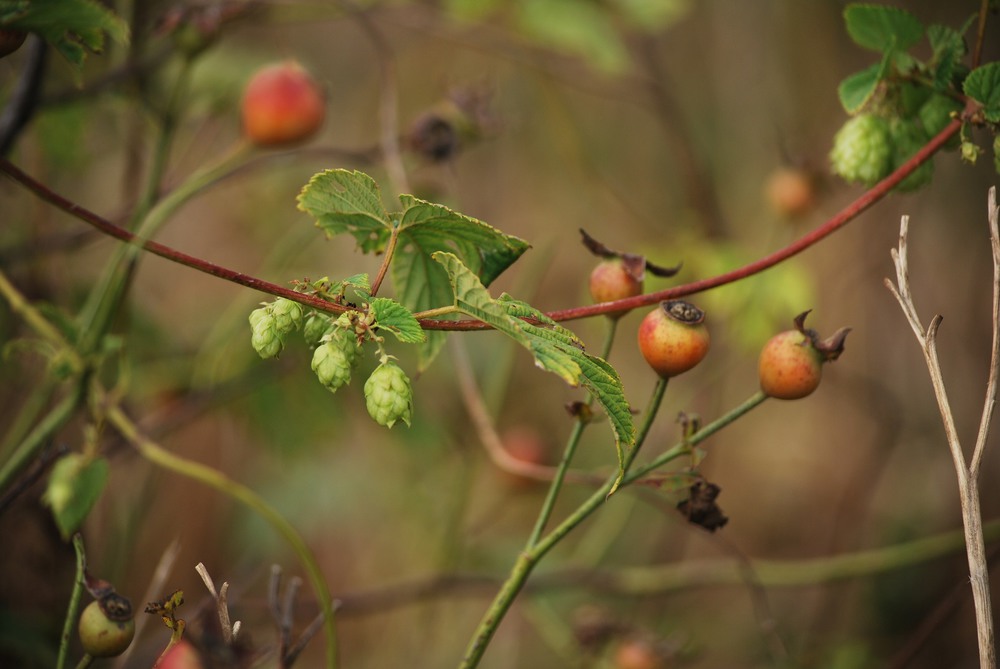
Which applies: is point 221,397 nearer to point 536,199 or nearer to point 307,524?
point 307,524

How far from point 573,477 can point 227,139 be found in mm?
2235

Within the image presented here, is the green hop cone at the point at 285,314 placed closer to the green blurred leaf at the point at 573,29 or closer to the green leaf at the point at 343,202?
the green leaf at the point at 343,202

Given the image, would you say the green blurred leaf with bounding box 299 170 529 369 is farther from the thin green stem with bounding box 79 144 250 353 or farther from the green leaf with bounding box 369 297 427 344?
the thin green stem with bounding box 79 144 250 353

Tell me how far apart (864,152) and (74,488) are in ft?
2.92

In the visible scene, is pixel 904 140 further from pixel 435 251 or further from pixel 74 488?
pixel 74 488

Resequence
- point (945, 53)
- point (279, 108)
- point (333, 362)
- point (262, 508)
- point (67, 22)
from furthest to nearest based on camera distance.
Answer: point (279, 108)
point (262, 508)
point (945, 53)
point (67, 22)
point (333, 362)

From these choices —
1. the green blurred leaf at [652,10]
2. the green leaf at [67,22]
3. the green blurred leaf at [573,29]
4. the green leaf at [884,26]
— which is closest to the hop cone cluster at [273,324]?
the green leaf at [67,22]

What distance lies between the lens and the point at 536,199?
111 inches

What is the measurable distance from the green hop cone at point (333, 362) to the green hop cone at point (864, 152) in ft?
1.80

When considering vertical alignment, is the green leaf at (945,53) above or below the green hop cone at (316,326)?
above

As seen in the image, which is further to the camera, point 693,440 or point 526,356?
point 526,356

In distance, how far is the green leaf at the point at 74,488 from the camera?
2.71 feet

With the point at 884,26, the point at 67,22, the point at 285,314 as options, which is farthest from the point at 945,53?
the point at 67,22

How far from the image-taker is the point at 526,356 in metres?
2.46
